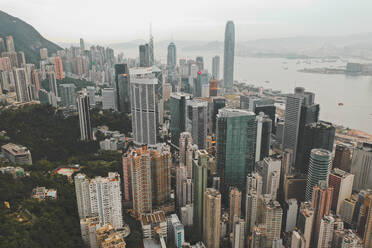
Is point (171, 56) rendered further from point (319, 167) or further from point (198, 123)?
point (319, 167)

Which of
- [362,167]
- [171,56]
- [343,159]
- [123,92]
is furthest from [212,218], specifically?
[171,56]

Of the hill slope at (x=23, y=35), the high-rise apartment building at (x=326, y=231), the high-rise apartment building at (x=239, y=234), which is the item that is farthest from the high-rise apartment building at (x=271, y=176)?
the hill slope at (x=23, y=35)

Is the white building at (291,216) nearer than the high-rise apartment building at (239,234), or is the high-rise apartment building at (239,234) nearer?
the high-rise apartment building at (239,234)

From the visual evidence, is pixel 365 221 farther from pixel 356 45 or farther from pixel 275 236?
pixel 356 45

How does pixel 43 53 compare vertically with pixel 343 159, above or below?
above

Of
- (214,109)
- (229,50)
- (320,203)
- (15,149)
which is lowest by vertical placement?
(320,203)

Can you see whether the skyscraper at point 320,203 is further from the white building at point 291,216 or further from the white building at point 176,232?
the white building at point 176,232
